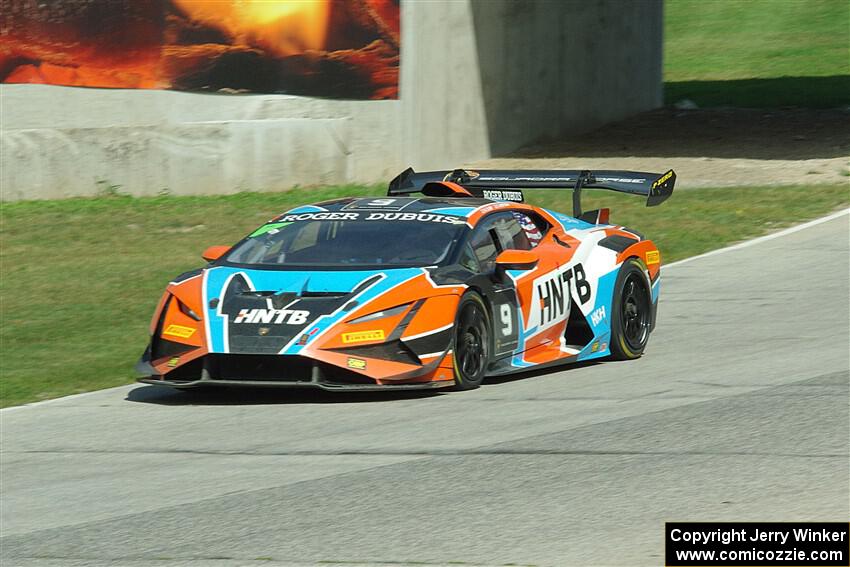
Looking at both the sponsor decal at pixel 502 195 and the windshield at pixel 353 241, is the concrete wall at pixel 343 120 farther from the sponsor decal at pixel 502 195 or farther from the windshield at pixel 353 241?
the windshield at pixel 353 241

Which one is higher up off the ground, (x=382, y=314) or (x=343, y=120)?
(x=343, y=120)

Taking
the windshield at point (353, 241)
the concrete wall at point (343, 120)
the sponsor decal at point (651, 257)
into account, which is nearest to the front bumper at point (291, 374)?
the windshield at point (353, 241)

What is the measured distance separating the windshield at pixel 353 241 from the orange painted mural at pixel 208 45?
38.1 feet

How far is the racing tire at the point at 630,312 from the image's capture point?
1152cm

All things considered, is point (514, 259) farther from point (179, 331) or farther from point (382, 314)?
point (179, 331)

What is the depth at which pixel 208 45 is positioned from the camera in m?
22.7

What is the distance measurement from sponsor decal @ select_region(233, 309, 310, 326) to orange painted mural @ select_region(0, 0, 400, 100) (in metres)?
12.9

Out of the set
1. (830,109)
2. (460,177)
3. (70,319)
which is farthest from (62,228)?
(830,109)

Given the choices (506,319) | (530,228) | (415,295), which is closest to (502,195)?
(530,228)

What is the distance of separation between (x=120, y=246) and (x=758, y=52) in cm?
3077

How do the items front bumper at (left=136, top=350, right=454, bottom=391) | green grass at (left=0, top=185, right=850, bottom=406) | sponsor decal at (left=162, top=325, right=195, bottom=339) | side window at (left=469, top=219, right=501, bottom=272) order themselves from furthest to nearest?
green grass at (left=0, top=185, right=850, bottom=406) → side window at (left=469, top=219, right=501, bottom=272) → sponsor decal at (left=162, top=325, right=195, bottom=339) → front bumper at (left=136, top=350, right=454, bottom=391)

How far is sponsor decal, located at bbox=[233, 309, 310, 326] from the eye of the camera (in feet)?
32.0

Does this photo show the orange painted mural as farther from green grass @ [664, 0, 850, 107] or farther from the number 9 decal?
the number 9 decal

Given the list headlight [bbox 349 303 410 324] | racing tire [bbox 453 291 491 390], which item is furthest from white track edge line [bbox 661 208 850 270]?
headlight [bbox 349 303 410 324]
